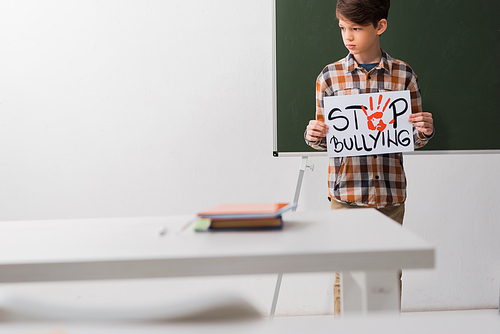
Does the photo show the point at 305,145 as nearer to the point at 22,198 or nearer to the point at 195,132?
the point at 195,132

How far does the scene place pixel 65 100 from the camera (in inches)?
86.8

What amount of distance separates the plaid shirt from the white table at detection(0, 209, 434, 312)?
0.73 m

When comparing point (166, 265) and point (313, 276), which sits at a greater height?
point (166, 265)

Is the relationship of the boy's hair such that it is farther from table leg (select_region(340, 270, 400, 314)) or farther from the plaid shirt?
table leg (select_region(340, 270, 400, 314))

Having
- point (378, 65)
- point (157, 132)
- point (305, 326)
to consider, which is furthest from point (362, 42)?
point (305, 326)

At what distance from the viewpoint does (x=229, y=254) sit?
2.21 ft

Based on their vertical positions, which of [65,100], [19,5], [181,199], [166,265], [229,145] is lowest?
[181,199]

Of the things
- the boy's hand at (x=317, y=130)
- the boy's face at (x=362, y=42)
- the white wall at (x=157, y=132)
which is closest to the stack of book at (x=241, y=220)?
the boy's hand at (x=317, y=130)

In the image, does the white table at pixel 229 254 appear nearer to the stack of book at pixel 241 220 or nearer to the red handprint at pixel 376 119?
the stack of book at pixel 241 220

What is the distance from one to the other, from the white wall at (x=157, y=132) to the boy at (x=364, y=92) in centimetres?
56

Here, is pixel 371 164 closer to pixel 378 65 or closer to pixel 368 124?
pixel 368 124

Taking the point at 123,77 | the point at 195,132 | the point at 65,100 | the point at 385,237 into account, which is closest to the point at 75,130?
the point at 65,100

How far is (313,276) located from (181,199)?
0.86m

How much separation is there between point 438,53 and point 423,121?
0.50 m
